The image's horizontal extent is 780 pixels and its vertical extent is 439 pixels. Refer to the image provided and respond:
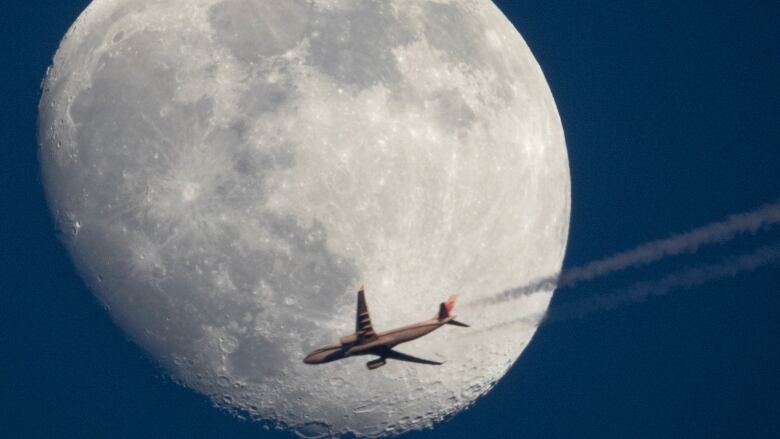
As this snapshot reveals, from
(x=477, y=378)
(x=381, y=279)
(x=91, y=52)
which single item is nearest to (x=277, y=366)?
(x=381, y=279)

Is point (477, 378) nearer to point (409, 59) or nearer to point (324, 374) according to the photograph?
point (324, 374)

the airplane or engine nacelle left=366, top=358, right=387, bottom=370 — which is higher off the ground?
the airplane

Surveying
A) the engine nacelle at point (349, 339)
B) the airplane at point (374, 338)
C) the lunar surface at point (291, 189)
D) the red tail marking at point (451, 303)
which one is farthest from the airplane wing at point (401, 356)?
the red tail marking at point (451, 303)

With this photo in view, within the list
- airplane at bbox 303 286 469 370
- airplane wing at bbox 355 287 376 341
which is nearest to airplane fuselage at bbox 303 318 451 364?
airplane at bbox 303 286 469 370

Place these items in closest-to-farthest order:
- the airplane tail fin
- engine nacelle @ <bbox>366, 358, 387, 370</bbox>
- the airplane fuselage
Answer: the airplane fuselage, the airplane tail fin, engine nacelle @ <bbox>366, 358, 387, 370</bbox>

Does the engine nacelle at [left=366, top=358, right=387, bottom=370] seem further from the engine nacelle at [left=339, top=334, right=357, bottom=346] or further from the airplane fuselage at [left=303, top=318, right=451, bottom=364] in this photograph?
the engine nacelle at [left=339, top=334, right=357, bottom=346]

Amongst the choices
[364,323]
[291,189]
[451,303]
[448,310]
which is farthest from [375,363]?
[291,189]
